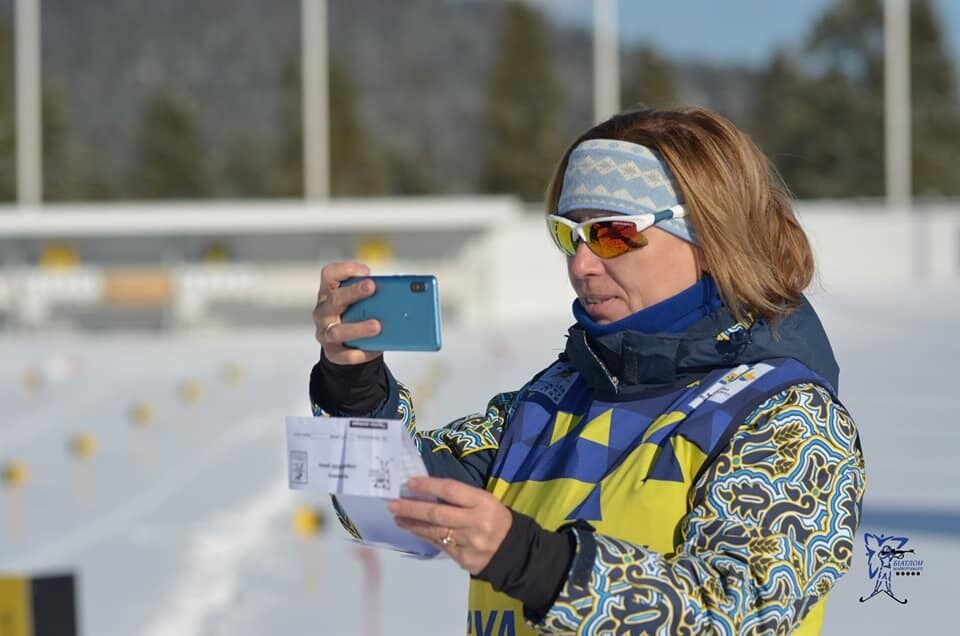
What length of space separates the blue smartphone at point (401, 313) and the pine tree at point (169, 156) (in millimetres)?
50998

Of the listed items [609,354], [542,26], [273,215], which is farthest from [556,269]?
[542,26]

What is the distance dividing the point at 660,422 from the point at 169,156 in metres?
52.0

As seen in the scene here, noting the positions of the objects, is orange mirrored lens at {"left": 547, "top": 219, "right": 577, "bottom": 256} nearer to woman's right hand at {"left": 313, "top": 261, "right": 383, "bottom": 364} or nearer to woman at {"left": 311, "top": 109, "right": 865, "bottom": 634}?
woman at {"left": 311, "top": 109, "right": 865, "bottom": 634}

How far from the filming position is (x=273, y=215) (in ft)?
66.0

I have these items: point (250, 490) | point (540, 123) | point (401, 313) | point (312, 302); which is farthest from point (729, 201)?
point (540, 123)

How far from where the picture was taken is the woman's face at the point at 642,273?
171 cm

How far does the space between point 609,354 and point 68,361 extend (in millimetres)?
13183

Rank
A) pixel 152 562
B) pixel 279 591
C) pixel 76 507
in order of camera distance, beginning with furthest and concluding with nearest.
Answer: pixel 76 507
pixel 152 562
pixel 279 591

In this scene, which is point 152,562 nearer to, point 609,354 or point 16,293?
point 609,354

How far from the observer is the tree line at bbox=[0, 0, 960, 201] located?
43188 mm

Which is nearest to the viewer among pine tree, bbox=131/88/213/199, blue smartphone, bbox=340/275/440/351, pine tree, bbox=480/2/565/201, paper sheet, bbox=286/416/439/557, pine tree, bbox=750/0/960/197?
paper sheet, bbox=286/416/439/557

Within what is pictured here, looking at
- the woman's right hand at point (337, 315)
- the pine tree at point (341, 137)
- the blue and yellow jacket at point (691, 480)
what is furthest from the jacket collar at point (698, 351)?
the pine tree at point (341, 137)

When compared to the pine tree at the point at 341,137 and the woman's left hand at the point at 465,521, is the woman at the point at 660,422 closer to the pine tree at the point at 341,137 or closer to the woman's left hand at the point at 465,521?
the woman's left hand at the point at 465,521

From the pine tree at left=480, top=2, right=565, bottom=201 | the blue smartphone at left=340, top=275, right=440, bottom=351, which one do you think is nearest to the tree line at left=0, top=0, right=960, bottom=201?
the pine tree at left=480, top=2, right=565, bottom=201
